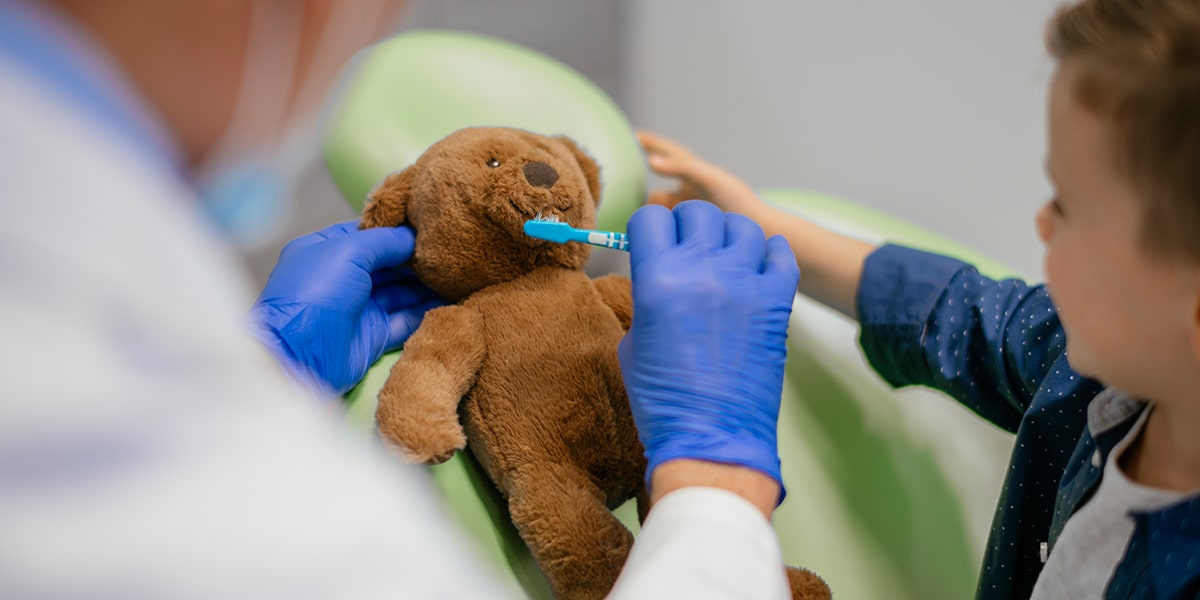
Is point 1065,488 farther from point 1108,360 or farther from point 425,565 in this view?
point 425,565

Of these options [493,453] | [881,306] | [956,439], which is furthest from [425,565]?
[956,439]

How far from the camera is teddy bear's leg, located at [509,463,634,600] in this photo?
69 centimetres

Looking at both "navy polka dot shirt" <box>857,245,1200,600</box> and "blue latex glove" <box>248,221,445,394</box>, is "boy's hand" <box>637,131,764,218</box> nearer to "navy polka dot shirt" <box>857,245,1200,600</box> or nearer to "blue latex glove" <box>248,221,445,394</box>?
"navy polka dot shirt" <box>857,245,1200,600</box>

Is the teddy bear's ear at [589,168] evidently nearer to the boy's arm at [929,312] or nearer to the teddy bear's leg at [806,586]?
the boy's arm at [929,312]

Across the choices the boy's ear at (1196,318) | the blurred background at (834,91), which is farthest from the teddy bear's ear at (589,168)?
the blurred background at (834,91)

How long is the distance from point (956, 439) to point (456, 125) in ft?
2.14

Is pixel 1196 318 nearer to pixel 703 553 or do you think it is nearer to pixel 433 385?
pixel 703 553

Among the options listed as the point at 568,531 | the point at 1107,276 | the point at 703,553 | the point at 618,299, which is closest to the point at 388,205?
the point at 618,299

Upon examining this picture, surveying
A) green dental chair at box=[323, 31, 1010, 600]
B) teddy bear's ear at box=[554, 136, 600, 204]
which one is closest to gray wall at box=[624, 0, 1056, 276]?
green dental chair at box=[323, 31, 1010, 600]

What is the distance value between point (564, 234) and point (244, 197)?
36 cm

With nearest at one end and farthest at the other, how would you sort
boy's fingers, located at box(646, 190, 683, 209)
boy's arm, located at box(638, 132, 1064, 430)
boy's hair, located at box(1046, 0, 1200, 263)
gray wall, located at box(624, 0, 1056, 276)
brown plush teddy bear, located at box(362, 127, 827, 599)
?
boy's hair, located at box(1046, 0, 1200, 263)
brown plush teddy bear, located at box(362, 127, 827, 599)
boy's arm, located at box(638, 132, 1064, 430)
boy's fingers, located at box(646, 190, 683, 209)
gray wall, located at box(624, 0, 1056, 276)

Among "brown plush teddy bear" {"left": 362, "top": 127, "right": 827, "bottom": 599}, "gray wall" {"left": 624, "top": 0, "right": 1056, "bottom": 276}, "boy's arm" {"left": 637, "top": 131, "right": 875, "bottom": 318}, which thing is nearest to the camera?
"brown plush teddy bear" {"left": 362, "top": 127, "right": 827, "bottom": 599}

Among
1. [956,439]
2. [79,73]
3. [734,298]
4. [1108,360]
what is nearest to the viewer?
[79,73]

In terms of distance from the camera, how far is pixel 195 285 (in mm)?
359
